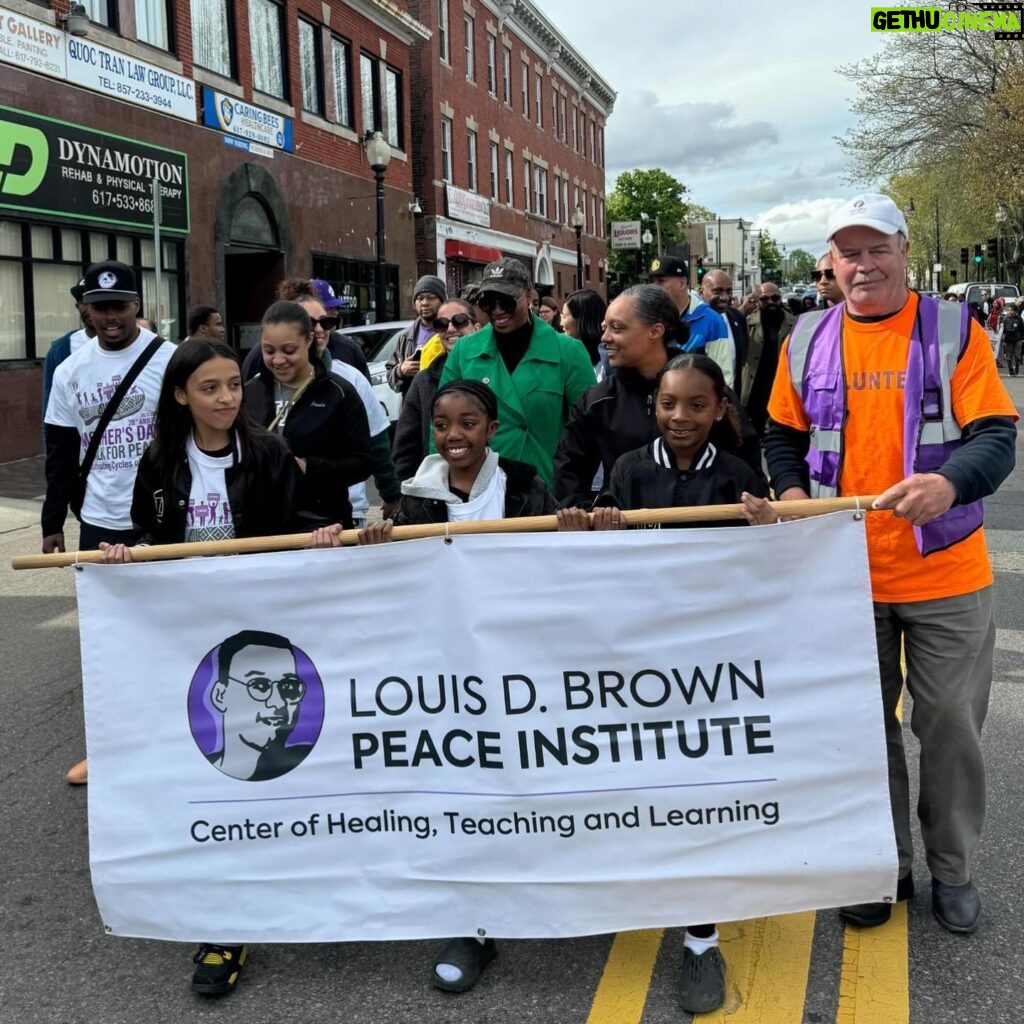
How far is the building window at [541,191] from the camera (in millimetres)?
41875

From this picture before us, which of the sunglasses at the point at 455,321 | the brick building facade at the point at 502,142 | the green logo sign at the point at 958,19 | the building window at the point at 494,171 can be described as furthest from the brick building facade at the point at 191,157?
the green logo sign at the point at 958,19

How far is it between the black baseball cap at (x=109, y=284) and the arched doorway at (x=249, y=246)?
14.2 metres

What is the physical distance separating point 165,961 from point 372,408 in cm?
251

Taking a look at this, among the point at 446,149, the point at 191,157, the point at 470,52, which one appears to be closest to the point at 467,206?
the point at 446,149

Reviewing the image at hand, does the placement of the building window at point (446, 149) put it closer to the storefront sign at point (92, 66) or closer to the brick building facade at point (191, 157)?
the brick building facade at point (191, 157)

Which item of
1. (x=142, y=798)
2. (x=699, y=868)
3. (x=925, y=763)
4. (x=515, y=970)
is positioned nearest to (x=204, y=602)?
(x=142, y=798)

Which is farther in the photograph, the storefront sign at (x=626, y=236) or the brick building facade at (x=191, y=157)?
the storefront sign at (x=626, y=236)

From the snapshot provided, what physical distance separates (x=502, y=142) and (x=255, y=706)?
1428 inches

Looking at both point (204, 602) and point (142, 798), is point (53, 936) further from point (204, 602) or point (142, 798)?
point (204, 602)

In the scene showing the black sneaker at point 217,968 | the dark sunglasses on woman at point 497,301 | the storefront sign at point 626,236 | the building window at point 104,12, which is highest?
the storefront sign at point 626,236

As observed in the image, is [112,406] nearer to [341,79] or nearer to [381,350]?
[381,350]

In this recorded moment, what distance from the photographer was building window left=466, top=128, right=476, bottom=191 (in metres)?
33.5

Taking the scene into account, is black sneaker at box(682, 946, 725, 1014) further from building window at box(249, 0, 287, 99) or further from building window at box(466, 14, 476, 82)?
building window at box(466, 14, 476, 82)

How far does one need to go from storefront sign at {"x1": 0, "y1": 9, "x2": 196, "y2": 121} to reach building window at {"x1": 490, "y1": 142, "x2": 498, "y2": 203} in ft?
60.9
